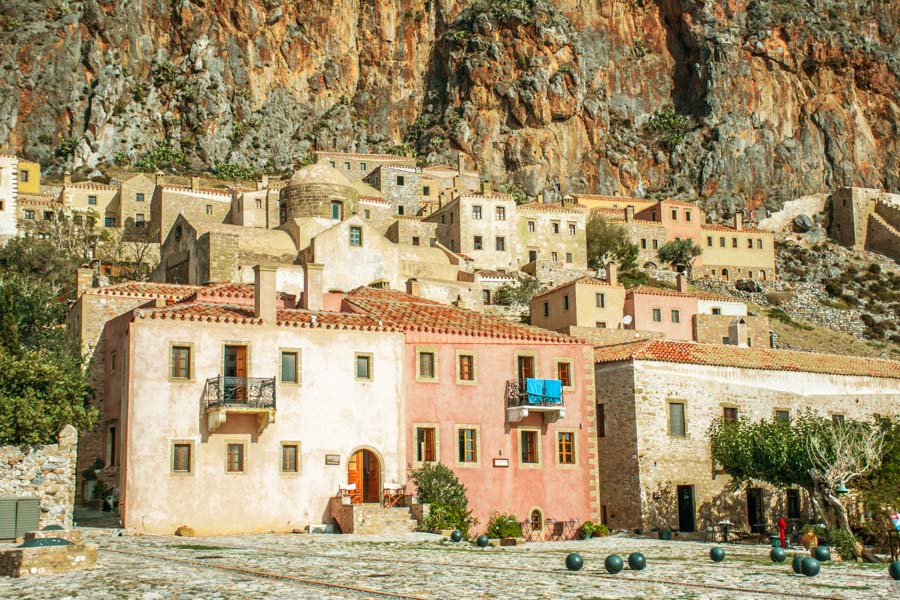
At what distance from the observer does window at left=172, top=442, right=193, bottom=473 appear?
115ft

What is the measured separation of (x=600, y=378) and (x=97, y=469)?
19003 millimetres

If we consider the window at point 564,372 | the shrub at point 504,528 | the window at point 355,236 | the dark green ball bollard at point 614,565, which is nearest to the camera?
the dark green ball bollard at point 614,565

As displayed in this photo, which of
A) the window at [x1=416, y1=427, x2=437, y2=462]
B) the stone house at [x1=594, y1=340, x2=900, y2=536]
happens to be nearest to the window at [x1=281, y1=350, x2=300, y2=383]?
the window at [x1=416, y1=427, x2=437, y2=462]

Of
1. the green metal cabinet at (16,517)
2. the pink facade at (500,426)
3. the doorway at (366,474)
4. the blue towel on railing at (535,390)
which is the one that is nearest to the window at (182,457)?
the doorway at (366,474)

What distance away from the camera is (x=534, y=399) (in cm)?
4025

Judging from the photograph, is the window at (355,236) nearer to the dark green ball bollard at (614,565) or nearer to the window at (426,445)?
the window at (426,445)

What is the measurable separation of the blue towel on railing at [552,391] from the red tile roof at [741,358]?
163 inches

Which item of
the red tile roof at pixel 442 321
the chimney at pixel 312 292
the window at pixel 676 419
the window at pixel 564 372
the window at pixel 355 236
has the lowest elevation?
the window at pixel 676 419

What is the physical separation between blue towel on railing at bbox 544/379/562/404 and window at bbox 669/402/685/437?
5.49m

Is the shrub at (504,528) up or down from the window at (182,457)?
down

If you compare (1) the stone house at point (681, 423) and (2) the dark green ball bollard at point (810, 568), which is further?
(1) the stone house at point (681, 423)

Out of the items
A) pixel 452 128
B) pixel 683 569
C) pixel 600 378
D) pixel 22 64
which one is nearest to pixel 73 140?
pixel 22 64

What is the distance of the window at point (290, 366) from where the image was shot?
122 feet

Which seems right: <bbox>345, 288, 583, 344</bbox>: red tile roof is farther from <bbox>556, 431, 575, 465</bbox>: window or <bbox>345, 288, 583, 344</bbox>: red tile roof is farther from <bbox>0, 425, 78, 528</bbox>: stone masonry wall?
<bbox>0, 425, 78, 528</bbox>: stone masonry wall
